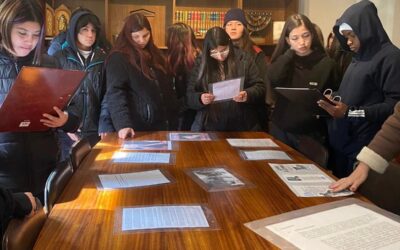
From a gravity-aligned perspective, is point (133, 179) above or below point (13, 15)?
below

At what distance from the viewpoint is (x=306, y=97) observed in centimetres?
243

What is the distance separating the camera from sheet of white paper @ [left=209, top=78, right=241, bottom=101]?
2.54m

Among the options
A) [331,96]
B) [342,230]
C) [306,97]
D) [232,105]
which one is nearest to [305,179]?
[342,230]

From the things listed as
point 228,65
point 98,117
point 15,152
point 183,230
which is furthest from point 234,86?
point 183,230

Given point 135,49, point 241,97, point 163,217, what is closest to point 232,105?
point 241,97

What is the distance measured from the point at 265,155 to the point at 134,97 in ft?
3.42

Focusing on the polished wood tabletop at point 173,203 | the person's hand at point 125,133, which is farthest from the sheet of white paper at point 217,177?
the person's hand at point 125,133

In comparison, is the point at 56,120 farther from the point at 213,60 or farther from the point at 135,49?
the point at 213,60

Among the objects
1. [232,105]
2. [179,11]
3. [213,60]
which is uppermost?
[179,11]

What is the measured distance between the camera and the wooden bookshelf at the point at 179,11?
14.9ft

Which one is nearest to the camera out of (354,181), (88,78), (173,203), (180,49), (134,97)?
(173,203)

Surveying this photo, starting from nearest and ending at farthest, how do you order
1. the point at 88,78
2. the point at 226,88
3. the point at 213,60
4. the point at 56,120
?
the point at 56,120
the point at 226,88
the point at 213,60
the point at 88,78

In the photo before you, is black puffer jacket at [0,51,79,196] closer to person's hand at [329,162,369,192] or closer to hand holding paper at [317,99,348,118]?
person's hand at [329,162,369,192]

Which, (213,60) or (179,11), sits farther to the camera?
(179,11)
